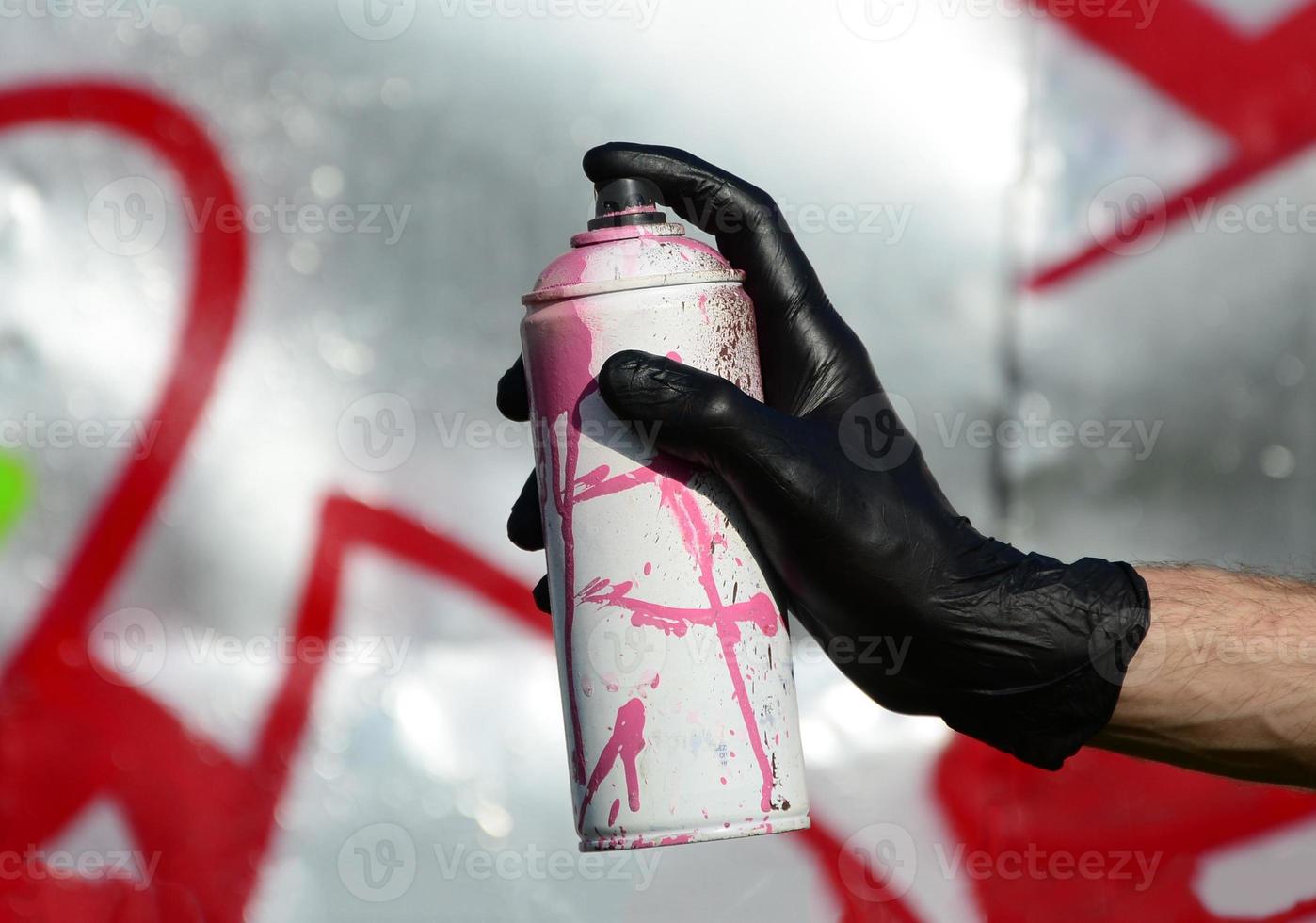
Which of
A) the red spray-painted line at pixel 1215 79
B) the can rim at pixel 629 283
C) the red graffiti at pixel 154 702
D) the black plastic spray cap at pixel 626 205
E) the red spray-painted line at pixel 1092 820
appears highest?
the red spray-painted line at pixel 1215 79

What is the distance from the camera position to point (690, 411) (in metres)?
1.41

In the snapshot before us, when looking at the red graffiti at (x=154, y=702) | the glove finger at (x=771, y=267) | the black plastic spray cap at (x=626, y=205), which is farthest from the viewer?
the red graffiti at (x=154, y=702)

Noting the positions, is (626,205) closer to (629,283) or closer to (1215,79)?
(629,283)

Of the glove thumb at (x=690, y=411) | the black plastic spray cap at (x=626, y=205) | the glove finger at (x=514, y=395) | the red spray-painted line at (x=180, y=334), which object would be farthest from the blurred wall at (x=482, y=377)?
the glove thumb at (x=690, y=411)

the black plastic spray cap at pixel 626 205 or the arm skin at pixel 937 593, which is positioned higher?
the black plastic spray cap at pixel 626 205

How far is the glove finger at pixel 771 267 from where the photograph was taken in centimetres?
165

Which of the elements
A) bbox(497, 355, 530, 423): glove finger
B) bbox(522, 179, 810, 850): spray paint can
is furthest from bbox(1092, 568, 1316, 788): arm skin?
bbox(497, 355, 530, 423): glove finger

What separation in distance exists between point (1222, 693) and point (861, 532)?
50cm

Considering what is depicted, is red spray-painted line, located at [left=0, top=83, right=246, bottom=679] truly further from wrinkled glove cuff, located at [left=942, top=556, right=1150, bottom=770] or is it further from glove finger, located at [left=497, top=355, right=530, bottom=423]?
wrinkled glove cuff, located at [left=942, top=556, right=1150, bottom=770]

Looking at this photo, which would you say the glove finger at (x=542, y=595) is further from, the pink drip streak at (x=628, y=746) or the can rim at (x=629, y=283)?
the can rim at (x=629, y=283)

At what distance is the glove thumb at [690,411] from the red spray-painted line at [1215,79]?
1.12 metres

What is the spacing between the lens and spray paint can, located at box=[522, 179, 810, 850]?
55.9 inches

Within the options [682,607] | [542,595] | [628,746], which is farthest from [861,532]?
[542,595]

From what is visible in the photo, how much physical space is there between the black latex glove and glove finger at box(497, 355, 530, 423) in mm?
290
